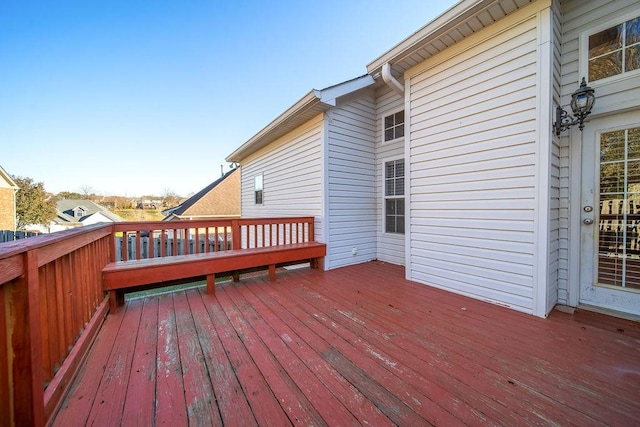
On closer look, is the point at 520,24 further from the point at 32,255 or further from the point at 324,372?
the point at 32,255

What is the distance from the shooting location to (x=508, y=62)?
2732 mm

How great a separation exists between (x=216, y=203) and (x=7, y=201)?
12.8 metres

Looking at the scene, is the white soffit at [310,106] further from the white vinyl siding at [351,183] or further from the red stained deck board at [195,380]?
the red stained deck board at [195,380]

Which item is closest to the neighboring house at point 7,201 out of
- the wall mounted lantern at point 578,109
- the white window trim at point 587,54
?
the wall mounted lantern at point 578,109

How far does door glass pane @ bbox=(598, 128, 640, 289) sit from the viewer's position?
2.44 metres

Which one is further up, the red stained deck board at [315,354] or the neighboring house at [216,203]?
the neighboring house at [216,203]

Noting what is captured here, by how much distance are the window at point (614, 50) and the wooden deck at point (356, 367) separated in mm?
2547

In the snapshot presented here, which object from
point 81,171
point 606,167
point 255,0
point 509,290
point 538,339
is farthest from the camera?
point 81,171

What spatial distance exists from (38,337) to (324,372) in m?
1.58

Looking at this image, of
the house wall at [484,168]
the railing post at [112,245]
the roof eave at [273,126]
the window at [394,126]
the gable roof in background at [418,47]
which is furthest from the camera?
A: the window at [394,126]

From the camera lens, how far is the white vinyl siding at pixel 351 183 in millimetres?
4559

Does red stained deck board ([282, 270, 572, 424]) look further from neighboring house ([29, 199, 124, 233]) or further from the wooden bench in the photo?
neighboring house ([29, 199, 124, 233])

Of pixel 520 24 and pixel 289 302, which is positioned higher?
pixel 520 24

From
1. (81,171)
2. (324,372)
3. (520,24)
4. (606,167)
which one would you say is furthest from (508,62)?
(81,171)
